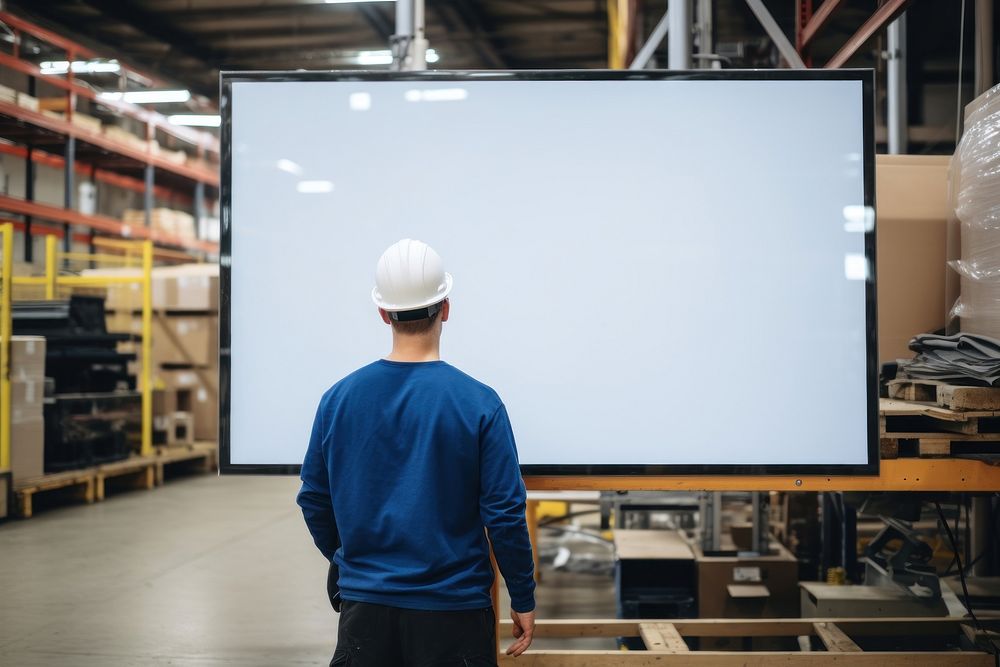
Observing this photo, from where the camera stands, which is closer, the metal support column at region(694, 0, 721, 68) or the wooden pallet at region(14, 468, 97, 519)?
the metal support column at region(694, 0, 721, 68)

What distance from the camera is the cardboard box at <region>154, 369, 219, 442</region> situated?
938cm

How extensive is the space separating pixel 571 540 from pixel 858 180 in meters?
4.68

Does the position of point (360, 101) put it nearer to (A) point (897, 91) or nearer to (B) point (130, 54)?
(A) point (897, 91)

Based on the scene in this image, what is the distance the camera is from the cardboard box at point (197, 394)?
30.8 ft

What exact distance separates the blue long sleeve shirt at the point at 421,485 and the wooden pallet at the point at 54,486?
600 centimetres

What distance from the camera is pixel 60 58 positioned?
35.5 ft

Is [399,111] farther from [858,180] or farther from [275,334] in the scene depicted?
[858,180]

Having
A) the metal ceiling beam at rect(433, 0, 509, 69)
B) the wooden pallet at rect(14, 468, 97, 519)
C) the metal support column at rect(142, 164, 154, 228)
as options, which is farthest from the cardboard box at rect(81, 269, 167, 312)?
the metal ceiling beam at rect(433, 0, 509, 69)

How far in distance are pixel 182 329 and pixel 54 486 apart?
2788 millimetres

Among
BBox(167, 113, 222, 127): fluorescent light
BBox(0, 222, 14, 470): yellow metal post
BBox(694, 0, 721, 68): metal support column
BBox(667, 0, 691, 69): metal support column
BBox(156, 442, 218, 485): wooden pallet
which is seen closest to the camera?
BBox(667, 0, 691, 69): metal support column

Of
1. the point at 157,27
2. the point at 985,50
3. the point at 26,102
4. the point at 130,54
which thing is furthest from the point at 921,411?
the point at 130,54

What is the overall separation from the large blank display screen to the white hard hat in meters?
0.47

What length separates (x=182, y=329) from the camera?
30.8ft

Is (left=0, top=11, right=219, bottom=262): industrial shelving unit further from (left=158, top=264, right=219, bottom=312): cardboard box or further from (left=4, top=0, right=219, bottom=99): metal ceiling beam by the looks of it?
(left=158, top=264, right=219, bottom=312): cardboard box
